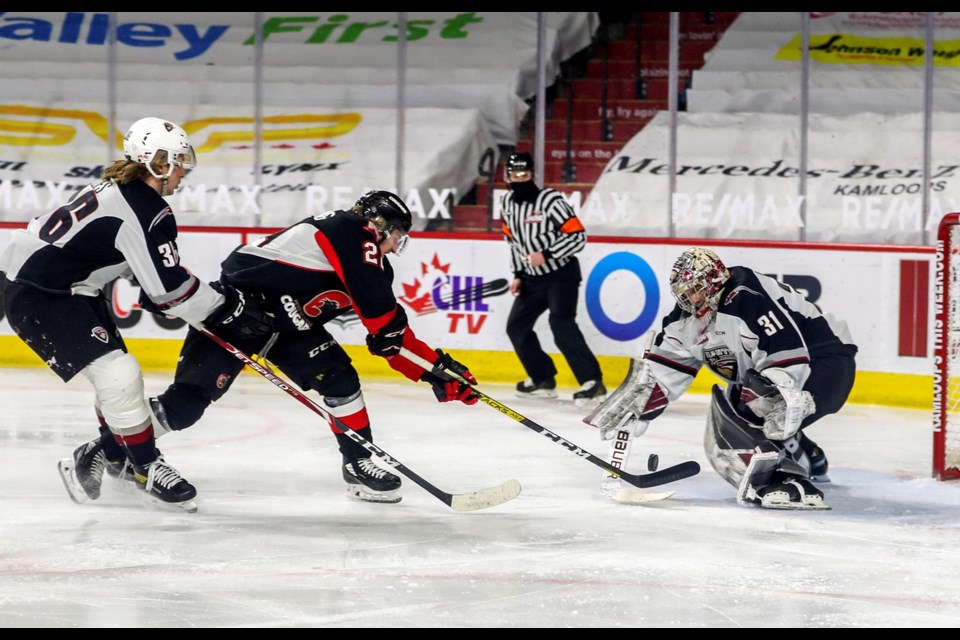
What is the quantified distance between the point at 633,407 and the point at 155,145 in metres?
1.48

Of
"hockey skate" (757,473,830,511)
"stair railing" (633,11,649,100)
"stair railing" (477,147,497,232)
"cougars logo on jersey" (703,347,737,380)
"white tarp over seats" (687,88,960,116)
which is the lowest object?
"hockey skate" (757,473,830,511)

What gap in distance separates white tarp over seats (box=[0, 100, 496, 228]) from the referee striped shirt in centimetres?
85

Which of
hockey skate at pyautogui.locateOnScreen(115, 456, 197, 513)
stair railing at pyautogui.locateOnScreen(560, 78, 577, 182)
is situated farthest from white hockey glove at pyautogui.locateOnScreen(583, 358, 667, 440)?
stair railing at pyautogui.locateOnScreen(560, 78, 577, 182)

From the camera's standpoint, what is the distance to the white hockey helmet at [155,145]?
3.66 metres

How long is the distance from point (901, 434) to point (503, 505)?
6.60 ft

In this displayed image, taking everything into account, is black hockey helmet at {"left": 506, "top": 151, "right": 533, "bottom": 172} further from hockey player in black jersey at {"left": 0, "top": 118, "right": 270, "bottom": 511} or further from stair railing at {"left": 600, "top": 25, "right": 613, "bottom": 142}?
hockey player in black jersey at {"left": 0, "top": 118, "right": 270, "bottom": 511}

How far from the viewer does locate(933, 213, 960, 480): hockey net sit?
14.7 ft

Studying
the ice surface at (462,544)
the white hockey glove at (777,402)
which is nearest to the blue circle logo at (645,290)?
the ice surface at (462,544)

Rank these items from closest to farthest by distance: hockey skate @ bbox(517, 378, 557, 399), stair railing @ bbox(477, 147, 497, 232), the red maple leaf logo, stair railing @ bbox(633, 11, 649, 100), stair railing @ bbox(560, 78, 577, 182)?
hockey skate @ bbox(517, 378, 557, 399) → the red maple leaf logo → stair railing @ bbox(477, 147, 497, 232) → stair railing @ bbox(560, 78, 577, 182) → stair railing @ bbox(633, 11, 649, 100)

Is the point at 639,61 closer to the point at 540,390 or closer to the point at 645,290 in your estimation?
the point at 645,290

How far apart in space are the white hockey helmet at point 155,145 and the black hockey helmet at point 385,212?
46cm

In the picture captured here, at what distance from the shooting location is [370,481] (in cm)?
405

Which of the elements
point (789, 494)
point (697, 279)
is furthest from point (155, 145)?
point (789, 494)

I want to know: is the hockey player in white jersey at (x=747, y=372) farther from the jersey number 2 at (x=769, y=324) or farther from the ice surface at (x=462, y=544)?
the ice surface at (x=462, y=544)
